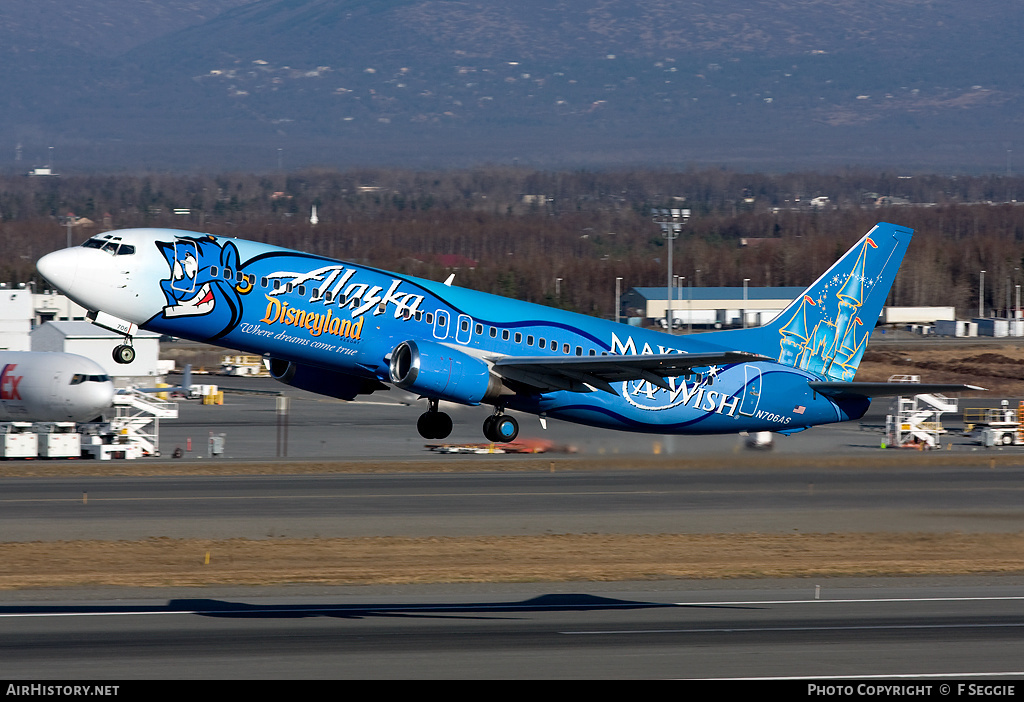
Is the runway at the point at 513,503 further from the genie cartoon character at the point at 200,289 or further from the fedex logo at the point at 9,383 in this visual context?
the genie cartoon character at the point at 200,289

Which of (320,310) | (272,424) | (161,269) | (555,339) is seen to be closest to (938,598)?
(555,339)

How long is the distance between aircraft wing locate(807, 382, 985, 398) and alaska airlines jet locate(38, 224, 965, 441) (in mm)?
97

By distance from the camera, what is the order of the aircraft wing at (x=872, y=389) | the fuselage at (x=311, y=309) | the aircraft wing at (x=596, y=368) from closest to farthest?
1. the fuselage at (x=311, y=309)
2. the aircraft wing at (x=596, y=368)
3. the aircraft wing at (x=872, y=389)

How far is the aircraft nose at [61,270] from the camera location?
3322 cm

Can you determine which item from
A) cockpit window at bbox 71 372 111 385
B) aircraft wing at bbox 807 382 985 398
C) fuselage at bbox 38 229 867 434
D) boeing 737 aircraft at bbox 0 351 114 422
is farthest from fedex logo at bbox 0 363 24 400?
aircraft wing at bbox 807 382 985 398

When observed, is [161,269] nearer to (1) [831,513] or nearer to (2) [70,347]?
(1) [831,513]

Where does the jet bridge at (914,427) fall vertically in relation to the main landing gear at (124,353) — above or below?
below

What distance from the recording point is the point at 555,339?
39.1 metres

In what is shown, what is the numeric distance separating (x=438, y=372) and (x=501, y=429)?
3.22m

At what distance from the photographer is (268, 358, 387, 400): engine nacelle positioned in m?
37.1

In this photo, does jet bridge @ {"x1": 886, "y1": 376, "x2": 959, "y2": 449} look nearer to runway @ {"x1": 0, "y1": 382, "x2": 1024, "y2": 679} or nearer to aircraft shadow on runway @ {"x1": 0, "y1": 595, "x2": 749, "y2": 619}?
runway @ {"x1": 0, "y1": 382, "x2": 1024, "y2": 679}

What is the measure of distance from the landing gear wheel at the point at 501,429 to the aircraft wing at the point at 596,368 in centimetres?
125

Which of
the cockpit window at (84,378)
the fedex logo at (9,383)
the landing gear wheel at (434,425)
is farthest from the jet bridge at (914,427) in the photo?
the fedex logo at (9,383)

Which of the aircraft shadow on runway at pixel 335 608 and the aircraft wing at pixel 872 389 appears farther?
the aircraft wing at pixel 872 389
